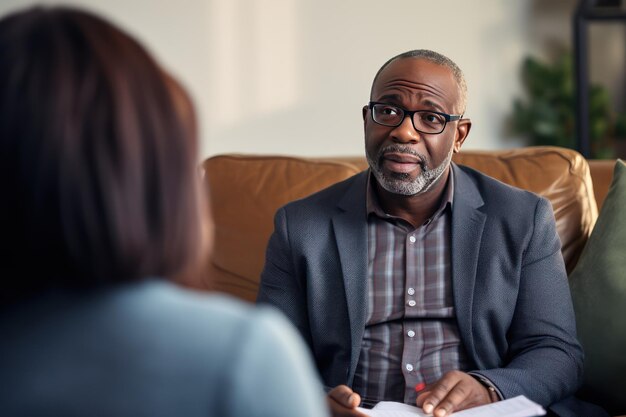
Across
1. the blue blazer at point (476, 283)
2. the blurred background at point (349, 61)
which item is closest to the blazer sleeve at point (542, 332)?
the blue blazer at point (476, 283)

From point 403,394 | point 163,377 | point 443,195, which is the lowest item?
point 403,394

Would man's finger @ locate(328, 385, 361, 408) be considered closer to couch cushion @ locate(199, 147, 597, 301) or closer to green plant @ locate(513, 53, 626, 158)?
couch cushion @ locate(199, 147, 597, 301)

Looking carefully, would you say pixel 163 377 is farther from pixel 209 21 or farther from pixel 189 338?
pixel 209 21

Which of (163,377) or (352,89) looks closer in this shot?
(163,377)

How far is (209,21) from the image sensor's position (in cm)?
380

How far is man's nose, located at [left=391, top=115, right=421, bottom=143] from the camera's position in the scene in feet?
6.53

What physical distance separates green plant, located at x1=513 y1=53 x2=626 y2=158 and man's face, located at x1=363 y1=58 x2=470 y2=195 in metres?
2.55

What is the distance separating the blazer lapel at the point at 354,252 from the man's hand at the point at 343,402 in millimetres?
248

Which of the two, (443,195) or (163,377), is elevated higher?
(163,377)

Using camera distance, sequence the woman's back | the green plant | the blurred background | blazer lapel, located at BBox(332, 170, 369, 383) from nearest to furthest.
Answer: the woman's back, blazer lapel, located at BBox(332, 170, 369, 383), the blurred background, the green plant

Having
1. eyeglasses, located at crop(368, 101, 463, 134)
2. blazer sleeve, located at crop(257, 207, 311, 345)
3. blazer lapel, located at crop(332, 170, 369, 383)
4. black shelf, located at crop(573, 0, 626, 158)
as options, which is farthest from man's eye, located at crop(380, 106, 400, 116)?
black shelf, located at crop(573, 0, 626, 158)

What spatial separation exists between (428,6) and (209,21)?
1.09 meters

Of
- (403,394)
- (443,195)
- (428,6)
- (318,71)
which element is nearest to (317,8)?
(318,71)

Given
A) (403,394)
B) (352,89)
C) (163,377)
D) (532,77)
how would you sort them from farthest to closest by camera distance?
(532,77) → (352,89) → (403,394) → (163,377)
